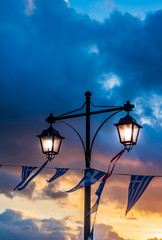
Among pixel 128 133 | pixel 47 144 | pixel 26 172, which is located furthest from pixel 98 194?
pixel 26 172

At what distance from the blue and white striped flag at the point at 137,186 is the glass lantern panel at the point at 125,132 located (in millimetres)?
1082

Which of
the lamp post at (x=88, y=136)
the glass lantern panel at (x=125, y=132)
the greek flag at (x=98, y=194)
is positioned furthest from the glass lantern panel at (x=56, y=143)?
the glass lantern panel at (x=125, y=132)

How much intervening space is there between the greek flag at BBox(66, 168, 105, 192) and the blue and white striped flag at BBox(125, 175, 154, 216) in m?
0.94

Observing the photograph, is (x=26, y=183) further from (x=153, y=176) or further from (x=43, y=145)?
(x=153, y=176)

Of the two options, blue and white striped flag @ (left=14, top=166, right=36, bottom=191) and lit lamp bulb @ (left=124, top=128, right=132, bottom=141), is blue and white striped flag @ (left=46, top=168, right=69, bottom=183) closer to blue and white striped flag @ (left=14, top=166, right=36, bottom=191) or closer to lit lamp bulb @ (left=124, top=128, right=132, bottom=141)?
blue and white striped flag @ (left=14, top=166, right=36, bottom=191)

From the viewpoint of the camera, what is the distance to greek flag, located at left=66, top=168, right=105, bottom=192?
1056cm

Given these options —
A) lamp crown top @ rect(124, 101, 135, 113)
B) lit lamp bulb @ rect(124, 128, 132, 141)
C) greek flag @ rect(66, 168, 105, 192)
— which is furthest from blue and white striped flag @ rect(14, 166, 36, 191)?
lamp crown top @ rect(124, 101, 135, 113)

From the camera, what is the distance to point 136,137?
11000 mm

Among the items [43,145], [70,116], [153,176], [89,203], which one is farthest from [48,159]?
[153,176]

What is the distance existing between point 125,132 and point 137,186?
160cm

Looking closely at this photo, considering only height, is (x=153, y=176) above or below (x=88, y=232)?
above

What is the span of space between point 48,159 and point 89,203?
231 cm

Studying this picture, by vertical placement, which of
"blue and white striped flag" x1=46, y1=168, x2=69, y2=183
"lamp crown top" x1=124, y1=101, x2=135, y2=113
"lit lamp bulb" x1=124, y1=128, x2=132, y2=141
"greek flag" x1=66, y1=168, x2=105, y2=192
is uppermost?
"lamp crown top" x1=124, y1=101, x2=135, y2=113

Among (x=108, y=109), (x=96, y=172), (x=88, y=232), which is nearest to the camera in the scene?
(x=88, y=232)
